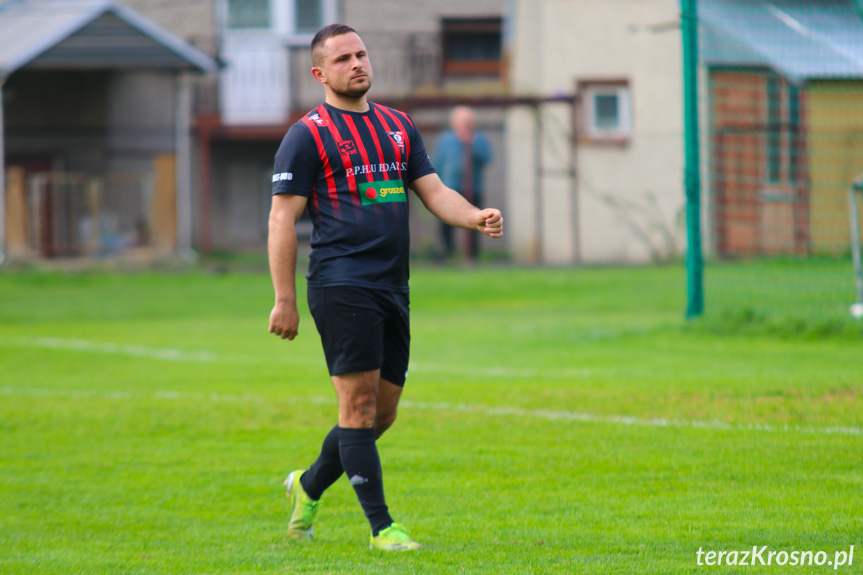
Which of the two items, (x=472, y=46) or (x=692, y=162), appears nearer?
(x=692, y=162)

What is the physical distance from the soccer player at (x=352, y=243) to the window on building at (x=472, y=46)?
22.8 m

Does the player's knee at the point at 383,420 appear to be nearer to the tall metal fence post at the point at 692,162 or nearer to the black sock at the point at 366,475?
the black sock at the point at 366,475

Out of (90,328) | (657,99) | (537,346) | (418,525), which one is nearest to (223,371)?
(537,346)

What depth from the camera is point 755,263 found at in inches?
522

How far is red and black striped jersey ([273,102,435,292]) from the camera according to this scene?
4.30m

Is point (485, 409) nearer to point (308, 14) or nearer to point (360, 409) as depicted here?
point (360, 409)

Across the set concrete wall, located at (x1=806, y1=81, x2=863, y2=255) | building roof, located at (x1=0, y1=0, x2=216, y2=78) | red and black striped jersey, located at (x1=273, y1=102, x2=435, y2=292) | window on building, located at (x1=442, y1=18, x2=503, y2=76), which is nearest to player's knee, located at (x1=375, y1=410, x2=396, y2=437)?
red and black striped jersey, located at (x1=273, y1=102, x2=435, y2=292)

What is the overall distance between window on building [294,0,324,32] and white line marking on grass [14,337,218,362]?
1452 centimetres

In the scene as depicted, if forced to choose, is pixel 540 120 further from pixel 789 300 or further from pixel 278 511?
pixel 278 511

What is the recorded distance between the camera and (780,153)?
14180 millimetres

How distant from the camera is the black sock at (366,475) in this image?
4.34 m

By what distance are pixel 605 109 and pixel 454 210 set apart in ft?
57.1

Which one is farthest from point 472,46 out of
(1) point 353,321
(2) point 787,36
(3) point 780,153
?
(1) point 353,321

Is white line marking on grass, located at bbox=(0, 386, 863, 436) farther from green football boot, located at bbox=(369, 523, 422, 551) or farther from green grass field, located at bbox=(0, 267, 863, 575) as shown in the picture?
green football boot, located at bbox=(369, 523, 422, 551)
